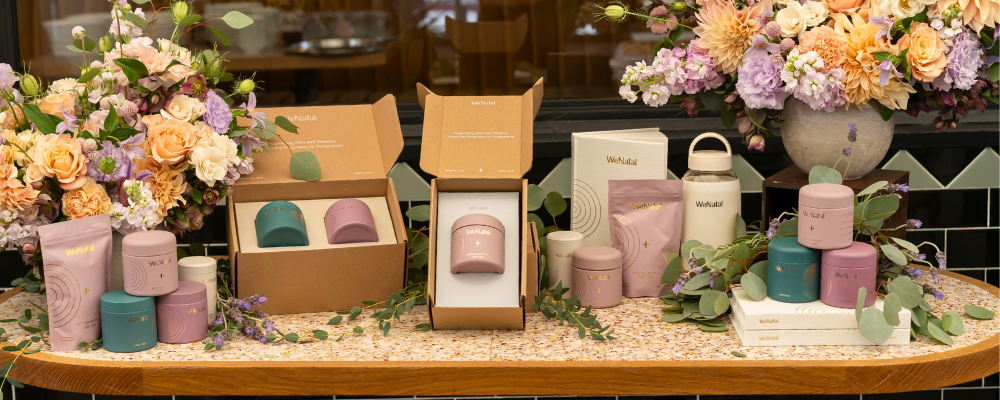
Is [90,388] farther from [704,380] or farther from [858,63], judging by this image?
[858,63]

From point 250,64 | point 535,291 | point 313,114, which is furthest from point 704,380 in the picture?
point 250,64

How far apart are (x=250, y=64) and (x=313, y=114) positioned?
1.73 ft

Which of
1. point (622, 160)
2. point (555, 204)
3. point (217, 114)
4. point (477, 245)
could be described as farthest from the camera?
point (555, 204)

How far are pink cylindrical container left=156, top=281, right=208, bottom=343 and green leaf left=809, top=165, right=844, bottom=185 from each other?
3.29 feet

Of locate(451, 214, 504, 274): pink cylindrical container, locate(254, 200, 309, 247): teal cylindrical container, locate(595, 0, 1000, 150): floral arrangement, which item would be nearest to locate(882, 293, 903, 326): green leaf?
locate(595, 0, 1000, 150): floral arrangement

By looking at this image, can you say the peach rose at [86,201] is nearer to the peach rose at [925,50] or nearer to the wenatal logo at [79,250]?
the wenatal logo at [79,250]

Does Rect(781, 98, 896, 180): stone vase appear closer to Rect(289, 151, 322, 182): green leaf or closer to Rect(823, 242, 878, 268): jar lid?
Rect(823, 242, 878, 268): jar lid

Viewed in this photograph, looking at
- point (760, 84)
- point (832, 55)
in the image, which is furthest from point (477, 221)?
point (832, 55)

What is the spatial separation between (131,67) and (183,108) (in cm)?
10

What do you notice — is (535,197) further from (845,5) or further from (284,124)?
(845,5)

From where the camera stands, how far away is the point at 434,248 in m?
1.35

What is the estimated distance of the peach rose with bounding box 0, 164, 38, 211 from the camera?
126 cm

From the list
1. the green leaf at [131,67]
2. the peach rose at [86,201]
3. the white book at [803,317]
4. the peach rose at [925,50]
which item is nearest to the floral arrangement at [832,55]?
→ the peach rose at [925,50]

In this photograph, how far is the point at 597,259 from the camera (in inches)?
56.4
